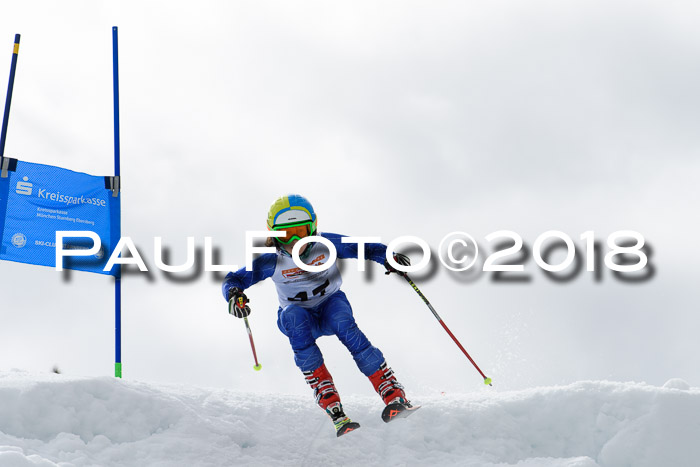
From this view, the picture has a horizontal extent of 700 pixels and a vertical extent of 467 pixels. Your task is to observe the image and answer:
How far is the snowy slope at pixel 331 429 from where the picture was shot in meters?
4.82

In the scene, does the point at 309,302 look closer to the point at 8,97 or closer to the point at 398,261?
the point at 398,261

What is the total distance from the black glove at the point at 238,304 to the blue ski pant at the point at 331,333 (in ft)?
1.06

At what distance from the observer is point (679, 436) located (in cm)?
518

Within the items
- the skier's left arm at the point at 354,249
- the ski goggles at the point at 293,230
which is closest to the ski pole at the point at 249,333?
the ski goggles at the point at 293,230

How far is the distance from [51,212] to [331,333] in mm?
4647

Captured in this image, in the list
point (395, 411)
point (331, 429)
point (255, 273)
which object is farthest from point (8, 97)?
point (395, 411)

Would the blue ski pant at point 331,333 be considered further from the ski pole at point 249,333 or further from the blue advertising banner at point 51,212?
the blue advertising banner at point 51,212

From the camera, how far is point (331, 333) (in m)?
5.67

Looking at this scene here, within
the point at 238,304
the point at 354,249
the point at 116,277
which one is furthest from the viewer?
the point at 116,277

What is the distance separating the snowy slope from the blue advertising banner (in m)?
2.76

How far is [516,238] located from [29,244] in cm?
599

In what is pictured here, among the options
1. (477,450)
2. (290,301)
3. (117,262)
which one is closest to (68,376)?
(290,301)

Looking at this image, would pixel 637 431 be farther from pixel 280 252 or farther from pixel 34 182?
pixel 34 182

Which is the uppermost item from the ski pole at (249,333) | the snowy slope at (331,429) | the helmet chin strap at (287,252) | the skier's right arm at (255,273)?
the helmet chin strap at (287,252)
